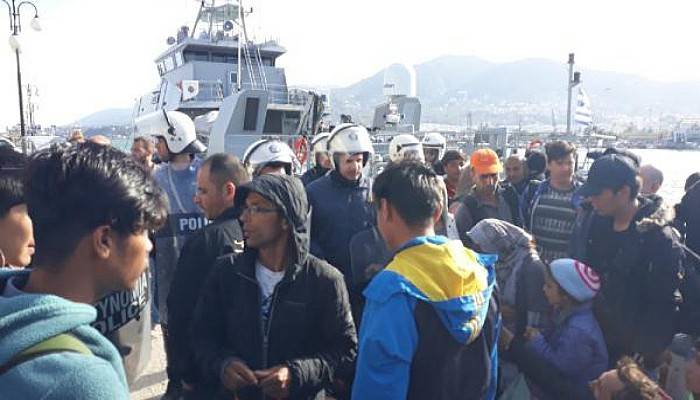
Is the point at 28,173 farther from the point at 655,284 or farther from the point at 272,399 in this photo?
the point at 655,284

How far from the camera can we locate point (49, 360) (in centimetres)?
95

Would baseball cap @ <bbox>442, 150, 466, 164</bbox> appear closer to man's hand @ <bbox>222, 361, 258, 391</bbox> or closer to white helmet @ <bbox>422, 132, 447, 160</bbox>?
white helmet @ <bbox>422, 132, 447, 160</bbox>

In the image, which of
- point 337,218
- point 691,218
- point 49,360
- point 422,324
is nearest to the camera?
point 49,360

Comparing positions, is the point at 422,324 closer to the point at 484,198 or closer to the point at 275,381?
the point at 275,381

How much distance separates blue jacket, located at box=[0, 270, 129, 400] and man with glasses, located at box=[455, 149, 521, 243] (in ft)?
11.2

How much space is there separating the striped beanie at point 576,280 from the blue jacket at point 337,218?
4.97 ft

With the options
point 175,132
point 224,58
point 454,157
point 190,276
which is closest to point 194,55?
point 224,58

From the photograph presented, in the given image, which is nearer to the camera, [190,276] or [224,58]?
[190,276]

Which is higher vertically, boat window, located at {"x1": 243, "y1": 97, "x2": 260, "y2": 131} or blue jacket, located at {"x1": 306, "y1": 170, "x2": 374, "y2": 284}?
boat window, located at {"x1": 243, "y1": 97, "x2": 260, "y2": 131}

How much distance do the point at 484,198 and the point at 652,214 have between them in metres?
1.54

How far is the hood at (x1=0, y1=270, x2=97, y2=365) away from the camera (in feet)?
3.11

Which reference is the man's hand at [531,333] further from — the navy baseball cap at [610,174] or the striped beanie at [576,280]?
the navy baseball cap at [610,174]

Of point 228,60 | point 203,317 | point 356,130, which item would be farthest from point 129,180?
point 228,60

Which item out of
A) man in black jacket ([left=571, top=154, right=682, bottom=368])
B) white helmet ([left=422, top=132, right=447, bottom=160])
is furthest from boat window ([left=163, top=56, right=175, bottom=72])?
man in black jacket ([left=571, top=154, right=682, bottom=368])
